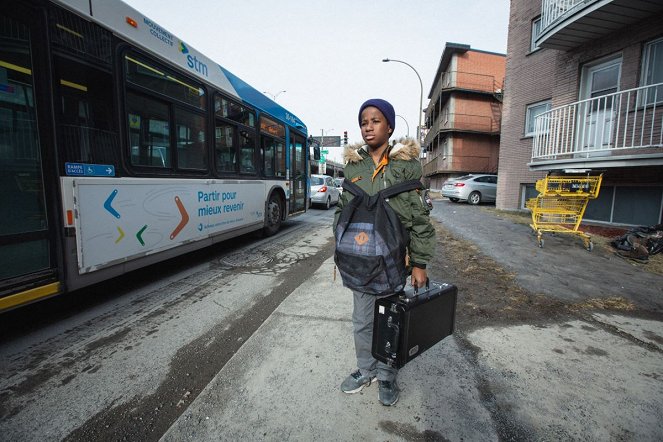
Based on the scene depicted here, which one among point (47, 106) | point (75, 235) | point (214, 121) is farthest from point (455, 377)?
point (214, 121)

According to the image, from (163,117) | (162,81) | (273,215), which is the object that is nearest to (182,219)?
(163,117)

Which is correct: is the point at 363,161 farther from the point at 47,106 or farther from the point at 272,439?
the point at 47,106

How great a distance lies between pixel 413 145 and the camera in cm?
210

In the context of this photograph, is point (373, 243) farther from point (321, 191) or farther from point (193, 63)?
point (321, 191)

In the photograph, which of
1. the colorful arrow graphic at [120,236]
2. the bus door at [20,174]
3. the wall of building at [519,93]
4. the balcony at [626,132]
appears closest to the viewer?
the bus door at [20,174]

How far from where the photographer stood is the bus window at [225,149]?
18.1 feet

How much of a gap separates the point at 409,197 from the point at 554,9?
11.4 meters

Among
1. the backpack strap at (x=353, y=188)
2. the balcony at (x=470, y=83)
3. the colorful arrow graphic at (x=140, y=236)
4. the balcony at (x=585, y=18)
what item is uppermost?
the balcony at (x=470, y=83)

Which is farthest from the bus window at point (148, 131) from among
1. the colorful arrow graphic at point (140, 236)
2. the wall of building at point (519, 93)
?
the wall of building at point (519, 93)

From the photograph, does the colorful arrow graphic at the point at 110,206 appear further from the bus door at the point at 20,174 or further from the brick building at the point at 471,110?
the brick building at the point at 471,110

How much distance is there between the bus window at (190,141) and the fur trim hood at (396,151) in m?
3.41

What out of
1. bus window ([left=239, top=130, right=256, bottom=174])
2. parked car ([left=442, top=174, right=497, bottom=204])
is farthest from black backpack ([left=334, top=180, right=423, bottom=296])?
parked car ([left=442, top=174, right=497, bottom=204])

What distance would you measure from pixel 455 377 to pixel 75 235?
3731 millimetres

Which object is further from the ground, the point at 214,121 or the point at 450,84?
the point at 450,84
